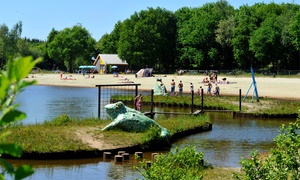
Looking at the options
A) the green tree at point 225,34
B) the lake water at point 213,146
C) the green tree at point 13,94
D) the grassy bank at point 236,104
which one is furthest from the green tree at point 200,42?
the green tree at point 13,94

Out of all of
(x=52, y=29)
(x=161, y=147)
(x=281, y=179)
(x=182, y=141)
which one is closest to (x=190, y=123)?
(x=182, y=141)

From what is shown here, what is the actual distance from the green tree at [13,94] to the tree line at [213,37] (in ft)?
272

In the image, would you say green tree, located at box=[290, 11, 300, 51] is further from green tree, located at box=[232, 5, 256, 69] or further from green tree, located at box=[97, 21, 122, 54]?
green tree, located at box=[97, 21, 122, 54]

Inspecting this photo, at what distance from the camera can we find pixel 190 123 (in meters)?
26.6

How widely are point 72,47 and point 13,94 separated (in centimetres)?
12660

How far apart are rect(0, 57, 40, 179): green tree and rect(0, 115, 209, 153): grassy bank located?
1561cm

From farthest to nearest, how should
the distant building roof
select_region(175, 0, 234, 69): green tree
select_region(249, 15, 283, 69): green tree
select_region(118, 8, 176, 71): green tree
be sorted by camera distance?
the distant building roof < select_region(118, 8, 176, 71): green tree < select_region(175, 0, 234, 69): green tree < select_region(249, 15, 283, 69): green tree

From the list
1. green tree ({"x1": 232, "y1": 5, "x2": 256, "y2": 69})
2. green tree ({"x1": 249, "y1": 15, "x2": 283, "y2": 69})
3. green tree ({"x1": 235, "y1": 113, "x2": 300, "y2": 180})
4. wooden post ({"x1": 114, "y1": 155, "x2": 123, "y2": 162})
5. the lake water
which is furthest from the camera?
green tree ({"x1": 232, "y1": 5, "x2": 256, "y2": 69})

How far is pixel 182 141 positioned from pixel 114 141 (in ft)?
13.3

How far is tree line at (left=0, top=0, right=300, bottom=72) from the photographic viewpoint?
286 ft

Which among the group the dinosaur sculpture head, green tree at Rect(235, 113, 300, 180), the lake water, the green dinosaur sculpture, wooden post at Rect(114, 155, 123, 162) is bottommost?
the lake water

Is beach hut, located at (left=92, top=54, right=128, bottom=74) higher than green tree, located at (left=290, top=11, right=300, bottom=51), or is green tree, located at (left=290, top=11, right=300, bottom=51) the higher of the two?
green tree, located at (left=290, top=11, right=300, bottom=51)

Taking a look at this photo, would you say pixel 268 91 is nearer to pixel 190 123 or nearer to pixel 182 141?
pixel 190 123

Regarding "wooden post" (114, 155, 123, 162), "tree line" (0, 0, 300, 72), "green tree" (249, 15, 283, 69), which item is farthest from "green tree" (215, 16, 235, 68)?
"wooden post" (114, 155, 123, 162)
